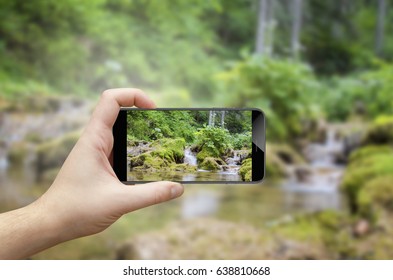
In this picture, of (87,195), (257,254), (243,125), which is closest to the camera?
(87,195)

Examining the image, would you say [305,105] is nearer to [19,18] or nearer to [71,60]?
[71,60]

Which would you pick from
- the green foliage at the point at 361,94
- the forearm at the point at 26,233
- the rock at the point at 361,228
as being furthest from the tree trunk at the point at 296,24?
the forearm at the point at 26,233

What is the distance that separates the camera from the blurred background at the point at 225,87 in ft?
8.25

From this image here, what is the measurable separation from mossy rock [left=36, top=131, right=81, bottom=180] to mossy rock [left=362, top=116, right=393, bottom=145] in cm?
162

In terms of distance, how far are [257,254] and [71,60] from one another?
1.44m

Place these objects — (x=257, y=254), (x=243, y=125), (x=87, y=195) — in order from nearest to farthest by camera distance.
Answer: (x=87, y=195) → (x=243, y=125) → (x=257, y=254)

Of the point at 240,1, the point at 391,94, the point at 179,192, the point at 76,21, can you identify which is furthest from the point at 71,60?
the point at 179,192

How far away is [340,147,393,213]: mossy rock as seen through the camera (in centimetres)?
249

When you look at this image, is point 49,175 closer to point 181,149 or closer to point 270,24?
point 270,24

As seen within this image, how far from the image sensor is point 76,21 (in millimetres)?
2596

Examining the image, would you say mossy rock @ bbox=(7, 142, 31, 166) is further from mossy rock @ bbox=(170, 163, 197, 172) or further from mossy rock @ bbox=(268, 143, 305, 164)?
mossy rock @ bbox=(170, 163, 197, 172)

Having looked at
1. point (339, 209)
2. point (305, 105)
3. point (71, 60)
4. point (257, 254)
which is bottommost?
point (257, 254)

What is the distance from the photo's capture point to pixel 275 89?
8.64ft

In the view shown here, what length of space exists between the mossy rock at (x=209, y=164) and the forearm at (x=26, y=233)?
0.31m
